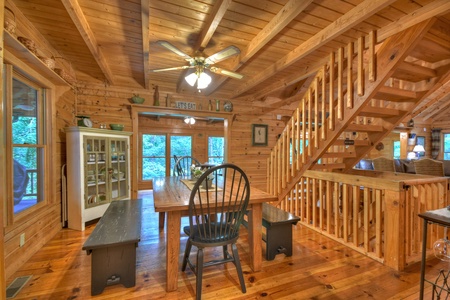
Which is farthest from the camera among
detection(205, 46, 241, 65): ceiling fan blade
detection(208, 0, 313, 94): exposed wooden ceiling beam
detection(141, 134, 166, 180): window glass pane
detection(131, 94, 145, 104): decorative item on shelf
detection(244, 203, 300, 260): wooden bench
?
detection(141, 134, 166, 180): window glass pane

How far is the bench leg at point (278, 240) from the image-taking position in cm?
226

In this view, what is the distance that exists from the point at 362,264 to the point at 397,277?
0.29 m

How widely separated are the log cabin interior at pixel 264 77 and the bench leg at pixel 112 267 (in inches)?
3.9

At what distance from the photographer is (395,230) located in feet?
6.79

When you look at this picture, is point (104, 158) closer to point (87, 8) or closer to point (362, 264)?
point (87, 8)

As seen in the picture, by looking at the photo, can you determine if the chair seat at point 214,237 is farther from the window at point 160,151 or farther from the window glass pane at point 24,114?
the window at point 160,151

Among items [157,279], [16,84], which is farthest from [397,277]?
[16,84]

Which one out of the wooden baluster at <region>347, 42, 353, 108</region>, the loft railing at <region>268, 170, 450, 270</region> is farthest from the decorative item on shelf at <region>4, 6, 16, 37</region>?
the loft railing at <region>268, 170, 450, 270</region>

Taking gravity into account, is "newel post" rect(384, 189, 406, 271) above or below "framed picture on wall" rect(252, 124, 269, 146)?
below

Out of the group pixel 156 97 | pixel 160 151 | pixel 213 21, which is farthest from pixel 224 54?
pixel 160 151

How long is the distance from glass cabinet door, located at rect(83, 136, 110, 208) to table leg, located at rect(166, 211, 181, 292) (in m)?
2.13

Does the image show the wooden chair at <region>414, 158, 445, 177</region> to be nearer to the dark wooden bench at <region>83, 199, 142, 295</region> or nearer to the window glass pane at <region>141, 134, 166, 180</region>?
the dark wooden bench at <region>83, 199, 142, 295</region>

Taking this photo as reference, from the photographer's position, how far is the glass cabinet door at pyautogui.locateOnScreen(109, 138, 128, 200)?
3.75 meters

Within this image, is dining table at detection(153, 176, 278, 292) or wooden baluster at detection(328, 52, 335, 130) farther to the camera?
wooden baluster at detection(328, 52, 335, 130)
